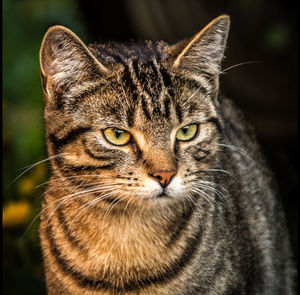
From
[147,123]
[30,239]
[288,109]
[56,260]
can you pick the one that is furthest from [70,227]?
[288,109]

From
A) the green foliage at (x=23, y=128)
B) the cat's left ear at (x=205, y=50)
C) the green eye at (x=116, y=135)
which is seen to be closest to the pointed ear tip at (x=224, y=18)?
the cat's left ear at (x=205, y=50)

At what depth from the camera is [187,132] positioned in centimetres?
240

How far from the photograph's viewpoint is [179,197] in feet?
7.60

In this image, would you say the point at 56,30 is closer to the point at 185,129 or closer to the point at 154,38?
the point at 185,129

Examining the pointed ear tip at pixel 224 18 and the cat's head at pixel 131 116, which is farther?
the pointed ear tip at pixel 224 18

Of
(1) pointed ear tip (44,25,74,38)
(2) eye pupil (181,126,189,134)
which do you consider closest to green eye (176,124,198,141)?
(2) eye pupil (181,126,189,134)

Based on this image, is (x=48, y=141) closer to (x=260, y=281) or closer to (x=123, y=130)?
(x=123, y=130)

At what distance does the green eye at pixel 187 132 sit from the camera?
93.5 inches

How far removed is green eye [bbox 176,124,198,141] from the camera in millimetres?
2375

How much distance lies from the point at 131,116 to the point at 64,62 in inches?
14.1

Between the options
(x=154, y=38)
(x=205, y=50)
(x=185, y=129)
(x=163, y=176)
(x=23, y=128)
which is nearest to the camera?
(x=163, y=176)

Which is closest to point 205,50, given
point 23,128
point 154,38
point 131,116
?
point 131,116

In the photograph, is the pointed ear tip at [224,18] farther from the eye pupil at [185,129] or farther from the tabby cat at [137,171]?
the eye pupil at [185,129]

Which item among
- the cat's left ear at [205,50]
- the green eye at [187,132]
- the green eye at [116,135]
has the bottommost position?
the green eye at [187,132]
